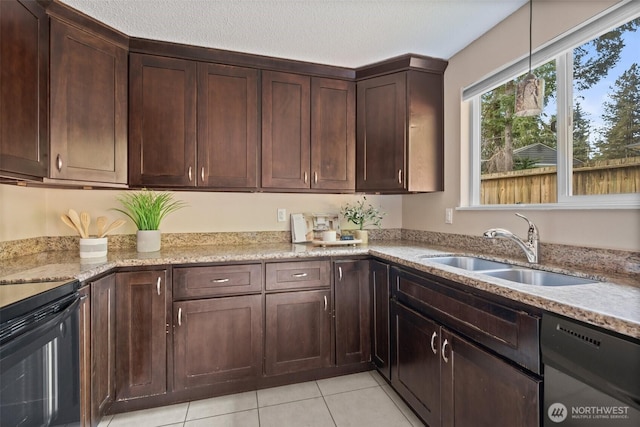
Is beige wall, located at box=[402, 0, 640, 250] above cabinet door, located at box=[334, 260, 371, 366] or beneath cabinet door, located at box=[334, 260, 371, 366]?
above

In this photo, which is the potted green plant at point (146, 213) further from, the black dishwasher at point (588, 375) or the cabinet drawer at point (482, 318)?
the black dishwasher at point (588, 375)

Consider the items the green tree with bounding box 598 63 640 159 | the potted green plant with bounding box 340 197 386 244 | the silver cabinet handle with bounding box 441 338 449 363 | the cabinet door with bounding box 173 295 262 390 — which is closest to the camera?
the green tree with bounding box 598 63 640 159

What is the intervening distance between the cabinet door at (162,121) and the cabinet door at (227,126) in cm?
7

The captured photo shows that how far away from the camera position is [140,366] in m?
1.86

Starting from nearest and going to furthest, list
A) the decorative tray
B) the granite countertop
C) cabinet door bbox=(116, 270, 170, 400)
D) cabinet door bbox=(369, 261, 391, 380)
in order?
1. the granite countertop
2. cabinet door bbox=(116, 270, 170, 400)
3. cabinet door bbox=(369, 261, 391, 380)
4. the decorative tray

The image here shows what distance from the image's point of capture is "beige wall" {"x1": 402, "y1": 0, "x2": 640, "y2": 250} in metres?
1.40

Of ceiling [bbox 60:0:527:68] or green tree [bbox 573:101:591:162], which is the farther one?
ceiling [bbox 60:0:527:68]

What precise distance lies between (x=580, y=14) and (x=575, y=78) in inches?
11.4

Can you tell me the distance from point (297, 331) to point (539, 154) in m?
1.87

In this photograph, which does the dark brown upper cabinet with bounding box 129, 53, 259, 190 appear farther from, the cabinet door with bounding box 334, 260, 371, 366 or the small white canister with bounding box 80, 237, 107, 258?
the cabinet door with bounding box 334, 260, 371, 366

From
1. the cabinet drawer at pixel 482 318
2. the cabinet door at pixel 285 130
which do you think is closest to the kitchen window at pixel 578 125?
the cabinet drawer at pixel 482 318

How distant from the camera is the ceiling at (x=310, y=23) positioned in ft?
5.79

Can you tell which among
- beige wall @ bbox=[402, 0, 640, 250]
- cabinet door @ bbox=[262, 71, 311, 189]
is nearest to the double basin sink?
beige wall @ bbox=[402, 0, 640, 250]

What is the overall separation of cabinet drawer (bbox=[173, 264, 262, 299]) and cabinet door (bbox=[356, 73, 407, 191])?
3.77 feet
